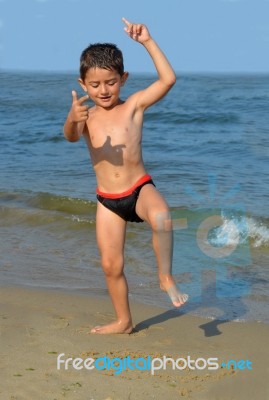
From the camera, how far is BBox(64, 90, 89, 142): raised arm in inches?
153

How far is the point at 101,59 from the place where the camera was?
4129 millimetres

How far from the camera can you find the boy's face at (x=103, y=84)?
4137 millimetres

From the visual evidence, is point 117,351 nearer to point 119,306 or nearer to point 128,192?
point 119,306

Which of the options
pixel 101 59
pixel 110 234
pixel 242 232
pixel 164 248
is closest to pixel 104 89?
pixel 101 59

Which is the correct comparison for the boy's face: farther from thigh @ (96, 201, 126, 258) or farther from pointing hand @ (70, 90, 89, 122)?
thigh @ (96, 201, 126, 258)

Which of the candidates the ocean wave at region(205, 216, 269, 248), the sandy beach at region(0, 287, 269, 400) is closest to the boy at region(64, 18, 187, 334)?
the sandy beach at region(0, 287, 269, 400)

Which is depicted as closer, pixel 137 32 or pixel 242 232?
pixel 137 32

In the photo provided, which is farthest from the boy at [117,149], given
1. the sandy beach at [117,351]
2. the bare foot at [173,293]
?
the sandy beach at [117,351]

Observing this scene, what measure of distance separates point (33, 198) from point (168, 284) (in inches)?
201

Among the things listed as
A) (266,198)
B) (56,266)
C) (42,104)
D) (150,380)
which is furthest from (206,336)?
(42,104)

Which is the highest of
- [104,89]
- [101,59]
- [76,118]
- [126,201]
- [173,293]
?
[101,59]

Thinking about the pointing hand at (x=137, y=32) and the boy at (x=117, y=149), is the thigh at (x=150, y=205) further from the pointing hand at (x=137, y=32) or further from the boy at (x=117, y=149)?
the pointing hand at (x=137, y=32)

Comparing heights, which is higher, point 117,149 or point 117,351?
point 117,149

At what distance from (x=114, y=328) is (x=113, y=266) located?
1.14 feet
